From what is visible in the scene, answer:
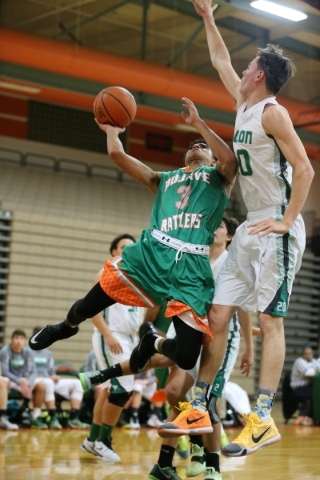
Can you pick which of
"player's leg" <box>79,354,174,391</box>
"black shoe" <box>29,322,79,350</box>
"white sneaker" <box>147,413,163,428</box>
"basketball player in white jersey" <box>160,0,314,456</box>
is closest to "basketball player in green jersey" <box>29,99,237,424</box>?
"black shoe" <box>29,322,79,350</box>

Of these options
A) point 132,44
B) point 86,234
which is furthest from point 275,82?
point 132,44

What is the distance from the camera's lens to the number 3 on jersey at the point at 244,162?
4.59 m

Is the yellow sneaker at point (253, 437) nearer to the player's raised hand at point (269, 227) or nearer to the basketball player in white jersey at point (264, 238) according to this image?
the basketball player in white jersey at point (264, 238)

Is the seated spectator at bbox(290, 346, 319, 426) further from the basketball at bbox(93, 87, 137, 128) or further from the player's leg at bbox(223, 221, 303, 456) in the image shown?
the player's leg at bbox(223, 221, 303, 456)

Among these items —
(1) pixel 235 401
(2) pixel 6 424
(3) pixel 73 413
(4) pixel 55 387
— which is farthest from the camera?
(1) pixel 235 401

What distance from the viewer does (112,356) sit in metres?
7.44

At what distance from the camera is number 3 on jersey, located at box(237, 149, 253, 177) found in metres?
4.59

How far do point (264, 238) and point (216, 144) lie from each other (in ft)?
2.23

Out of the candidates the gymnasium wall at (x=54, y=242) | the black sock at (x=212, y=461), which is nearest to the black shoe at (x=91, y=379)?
the black sock at (x=212, y=461)

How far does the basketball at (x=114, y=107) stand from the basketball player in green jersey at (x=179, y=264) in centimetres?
58

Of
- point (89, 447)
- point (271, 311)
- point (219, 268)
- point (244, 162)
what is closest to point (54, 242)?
point (89, 447)

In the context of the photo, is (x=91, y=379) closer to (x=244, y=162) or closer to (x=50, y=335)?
(x=50, y=335)

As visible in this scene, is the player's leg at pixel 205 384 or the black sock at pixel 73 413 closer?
the player's leg at pixel 205 384

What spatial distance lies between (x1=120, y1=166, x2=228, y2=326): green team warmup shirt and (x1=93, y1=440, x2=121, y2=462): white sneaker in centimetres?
252
